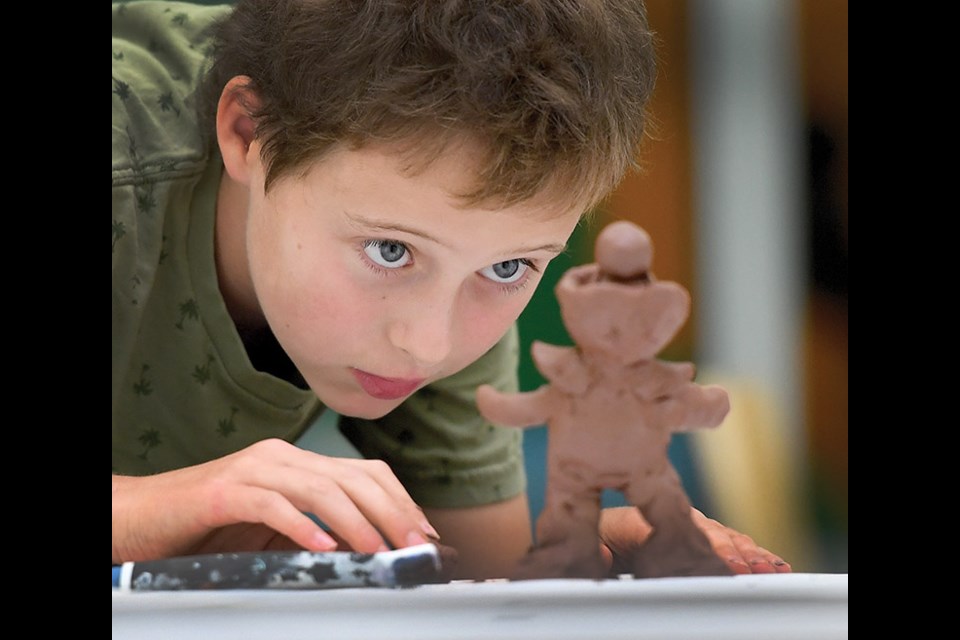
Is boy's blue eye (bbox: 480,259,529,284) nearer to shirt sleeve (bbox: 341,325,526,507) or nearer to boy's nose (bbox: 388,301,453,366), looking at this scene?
boy's nose (bbox: 388,301,453,366)

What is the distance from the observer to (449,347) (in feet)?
2.24

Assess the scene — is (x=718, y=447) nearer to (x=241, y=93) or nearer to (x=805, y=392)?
(x=805, y=392)

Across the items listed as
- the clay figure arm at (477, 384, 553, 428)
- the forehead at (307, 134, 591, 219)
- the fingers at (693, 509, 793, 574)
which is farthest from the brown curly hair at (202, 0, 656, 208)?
the fingers at (693, 509, 793, 574)

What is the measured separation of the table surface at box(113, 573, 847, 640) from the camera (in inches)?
22.2

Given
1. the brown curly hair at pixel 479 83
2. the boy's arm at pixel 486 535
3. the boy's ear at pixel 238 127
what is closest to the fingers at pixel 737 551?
the boy's arm at pixel 486 535

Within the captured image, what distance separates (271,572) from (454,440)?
1.27 feet

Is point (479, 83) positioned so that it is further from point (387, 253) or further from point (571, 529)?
point (571, 529)

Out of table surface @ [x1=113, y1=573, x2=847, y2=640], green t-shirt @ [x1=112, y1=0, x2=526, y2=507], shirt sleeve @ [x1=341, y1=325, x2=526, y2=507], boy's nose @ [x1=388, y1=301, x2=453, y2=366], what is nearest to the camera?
table surface @ [x1=113, y1=573, x2=847, y2=640]

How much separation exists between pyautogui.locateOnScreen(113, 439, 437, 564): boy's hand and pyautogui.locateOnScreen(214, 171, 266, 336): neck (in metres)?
0.20

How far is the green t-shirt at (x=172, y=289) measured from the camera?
784mm

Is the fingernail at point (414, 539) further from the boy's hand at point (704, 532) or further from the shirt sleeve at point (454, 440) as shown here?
the shirt sleeve at point (454, 440)

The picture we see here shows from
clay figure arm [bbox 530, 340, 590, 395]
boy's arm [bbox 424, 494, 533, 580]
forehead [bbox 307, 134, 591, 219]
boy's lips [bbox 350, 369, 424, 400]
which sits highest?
forehead [bbox 307, 134, 591, 219]

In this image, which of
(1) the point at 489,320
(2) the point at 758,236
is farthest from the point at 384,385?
(2) the point at 758,236

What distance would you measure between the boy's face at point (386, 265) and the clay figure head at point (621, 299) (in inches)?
3.3
